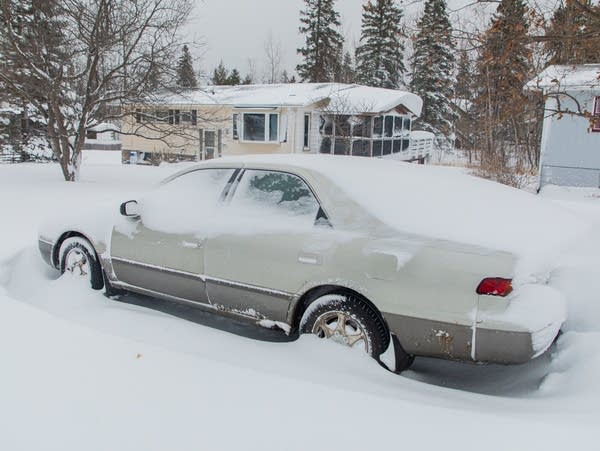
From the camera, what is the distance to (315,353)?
3.33 metres

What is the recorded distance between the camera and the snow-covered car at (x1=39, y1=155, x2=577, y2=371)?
9.54 ft

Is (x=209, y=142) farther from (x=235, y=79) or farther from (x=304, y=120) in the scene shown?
(x=235, y=79)

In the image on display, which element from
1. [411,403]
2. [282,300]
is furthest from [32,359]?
[411,403]

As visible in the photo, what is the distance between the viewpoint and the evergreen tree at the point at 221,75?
56.4 m

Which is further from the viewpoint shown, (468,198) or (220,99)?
(220,99)

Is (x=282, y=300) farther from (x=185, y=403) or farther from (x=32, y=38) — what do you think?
(x=32, y=38)

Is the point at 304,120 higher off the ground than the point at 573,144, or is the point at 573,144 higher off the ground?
the point at 304,120

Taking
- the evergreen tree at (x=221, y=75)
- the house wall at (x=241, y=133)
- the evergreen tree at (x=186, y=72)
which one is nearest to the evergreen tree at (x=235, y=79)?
the evergreen tree at (x=221, y=75)

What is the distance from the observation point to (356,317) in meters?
3.27

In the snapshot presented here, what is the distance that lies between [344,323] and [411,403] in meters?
0.85

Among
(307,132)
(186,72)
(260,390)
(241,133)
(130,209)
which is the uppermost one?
(186,72)

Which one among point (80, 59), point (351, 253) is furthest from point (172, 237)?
point (80, 59)

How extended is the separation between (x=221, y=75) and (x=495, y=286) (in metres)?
61.5

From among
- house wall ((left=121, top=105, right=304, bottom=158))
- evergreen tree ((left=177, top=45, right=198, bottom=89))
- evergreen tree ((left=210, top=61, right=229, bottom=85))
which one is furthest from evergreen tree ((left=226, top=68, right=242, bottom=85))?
evergreen tree ((left=177, top=45, right=198, bottom=89))
